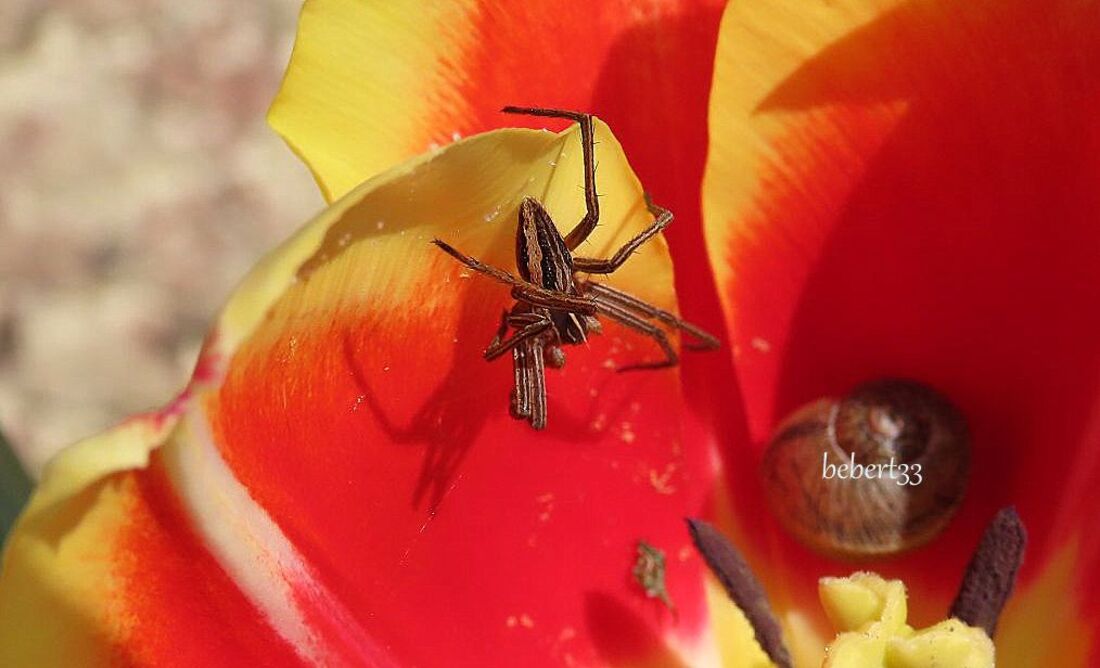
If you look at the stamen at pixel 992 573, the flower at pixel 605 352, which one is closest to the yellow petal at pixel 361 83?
the flower at pixel 605 352

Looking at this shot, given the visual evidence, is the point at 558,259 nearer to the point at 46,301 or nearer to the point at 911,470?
the point at 911,470

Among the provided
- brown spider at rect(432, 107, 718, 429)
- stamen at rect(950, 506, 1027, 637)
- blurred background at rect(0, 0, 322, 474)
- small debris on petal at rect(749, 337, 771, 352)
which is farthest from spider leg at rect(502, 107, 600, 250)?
blurred background at rect(0, 0, 322, 474)

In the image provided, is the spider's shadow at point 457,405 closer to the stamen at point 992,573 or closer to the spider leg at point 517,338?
the spider leg at point 517,338

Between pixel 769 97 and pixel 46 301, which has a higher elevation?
pixel 769 97

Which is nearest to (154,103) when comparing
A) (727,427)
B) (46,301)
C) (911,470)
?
(46,301)

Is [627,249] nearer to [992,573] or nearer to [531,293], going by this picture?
[531,293]

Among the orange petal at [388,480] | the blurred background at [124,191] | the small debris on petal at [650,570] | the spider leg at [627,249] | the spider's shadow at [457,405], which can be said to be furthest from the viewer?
the blurred background at [124,191]

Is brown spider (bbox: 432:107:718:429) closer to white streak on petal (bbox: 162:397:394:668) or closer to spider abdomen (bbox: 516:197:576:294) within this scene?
spider abdomen (bbox: 516:197:576:294)
